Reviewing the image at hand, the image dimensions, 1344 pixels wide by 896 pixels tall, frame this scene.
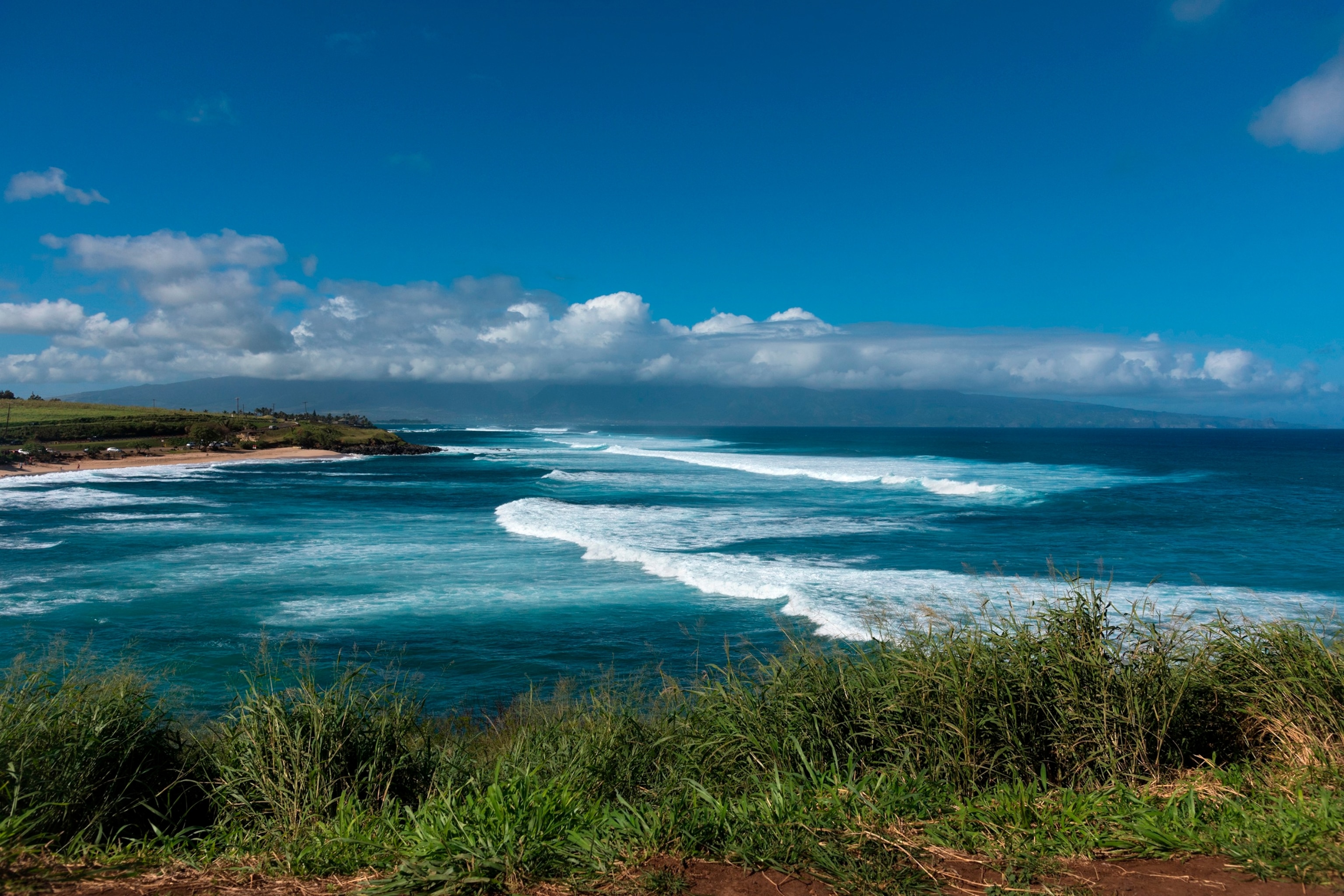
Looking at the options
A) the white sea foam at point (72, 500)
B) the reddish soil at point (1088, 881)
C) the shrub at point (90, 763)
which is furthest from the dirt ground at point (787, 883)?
the white sea foam at point (72, 500)

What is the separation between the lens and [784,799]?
403 cm

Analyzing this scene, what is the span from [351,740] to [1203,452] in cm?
11734

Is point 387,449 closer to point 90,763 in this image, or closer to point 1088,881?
point 90,763

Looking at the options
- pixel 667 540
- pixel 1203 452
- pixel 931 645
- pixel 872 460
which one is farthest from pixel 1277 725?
pixel 1203 452

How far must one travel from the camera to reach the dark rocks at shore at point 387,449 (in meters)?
83.2

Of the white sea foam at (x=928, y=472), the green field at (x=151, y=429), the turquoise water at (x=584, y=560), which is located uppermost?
the green field at (x=151, y=429)

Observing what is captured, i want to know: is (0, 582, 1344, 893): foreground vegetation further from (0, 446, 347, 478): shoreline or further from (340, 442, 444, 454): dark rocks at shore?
(340, 442, 444, 454): dark rocks at shore

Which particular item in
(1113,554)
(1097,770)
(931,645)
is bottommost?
(1113,554)

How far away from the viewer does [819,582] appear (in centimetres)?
1716

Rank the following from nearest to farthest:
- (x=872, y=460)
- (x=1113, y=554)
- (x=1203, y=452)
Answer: (x=1113, y=554), (x=872, y=460), (x=1203, y=452)

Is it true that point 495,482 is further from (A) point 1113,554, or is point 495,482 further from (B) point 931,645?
(B) point 931,645

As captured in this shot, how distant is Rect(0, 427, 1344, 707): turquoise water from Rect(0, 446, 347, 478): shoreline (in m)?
7.70

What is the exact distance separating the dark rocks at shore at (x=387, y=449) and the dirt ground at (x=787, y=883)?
84.2 m

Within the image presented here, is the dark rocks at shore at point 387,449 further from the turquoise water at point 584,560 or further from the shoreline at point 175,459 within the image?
the turquoise water at point 584,560
